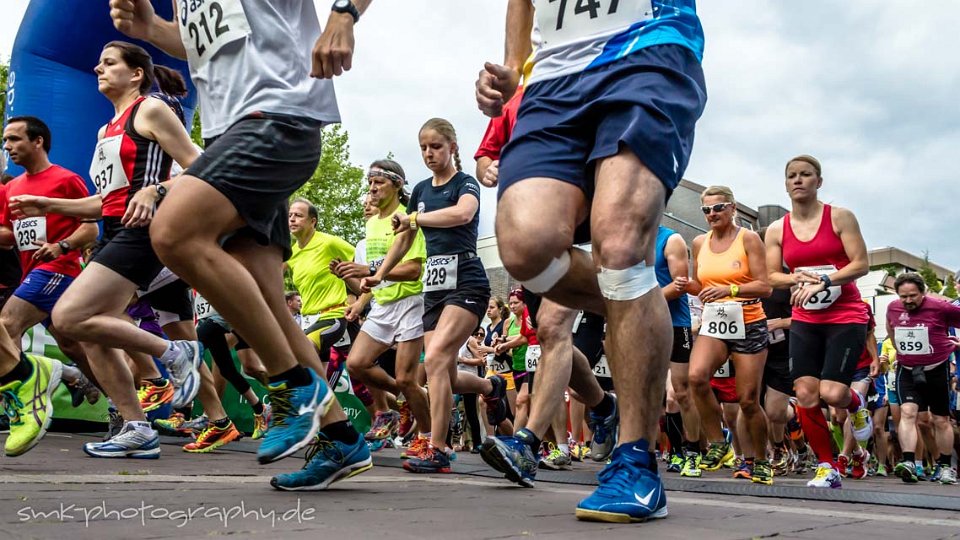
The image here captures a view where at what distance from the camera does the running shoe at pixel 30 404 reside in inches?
164

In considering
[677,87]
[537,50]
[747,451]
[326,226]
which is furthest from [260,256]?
[326,226]

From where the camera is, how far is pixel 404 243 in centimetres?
668

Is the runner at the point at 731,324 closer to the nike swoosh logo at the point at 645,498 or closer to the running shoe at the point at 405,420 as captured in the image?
the running shoe at the point at 405,420

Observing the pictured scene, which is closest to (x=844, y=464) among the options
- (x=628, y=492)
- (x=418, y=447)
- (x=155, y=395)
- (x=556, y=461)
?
(x=556, y=461)

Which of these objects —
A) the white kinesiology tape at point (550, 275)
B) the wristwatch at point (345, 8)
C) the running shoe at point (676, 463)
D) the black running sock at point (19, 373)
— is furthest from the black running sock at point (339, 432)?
the running shoe at point (676, 463)

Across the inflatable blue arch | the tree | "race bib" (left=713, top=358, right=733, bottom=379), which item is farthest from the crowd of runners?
the tree

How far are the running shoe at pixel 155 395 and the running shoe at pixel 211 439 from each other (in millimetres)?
331

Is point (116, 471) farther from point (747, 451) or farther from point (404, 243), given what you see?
point (747, 451)

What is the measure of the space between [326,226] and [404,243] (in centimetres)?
2600

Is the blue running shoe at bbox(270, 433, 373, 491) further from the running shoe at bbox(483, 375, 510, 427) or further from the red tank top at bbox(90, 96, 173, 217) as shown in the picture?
the running shoe at bbox(483, 375, 510, 427)

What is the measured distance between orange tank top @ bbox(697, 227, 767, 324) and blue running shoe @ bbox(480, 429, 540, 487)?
3.10 m

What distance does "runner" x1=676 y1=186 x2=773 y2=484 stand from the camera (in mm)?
6551

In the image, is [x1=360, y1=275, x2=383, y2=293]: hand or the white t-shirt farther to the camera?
[x1=360, y1=275, x2=383, y2=293]: hand

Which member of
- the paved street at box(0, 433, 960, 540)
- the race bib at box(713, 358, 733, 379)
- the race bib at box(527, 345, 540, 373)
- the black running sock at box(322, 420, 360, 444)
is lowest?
the paved street at box(0, 433, 960, 540)
